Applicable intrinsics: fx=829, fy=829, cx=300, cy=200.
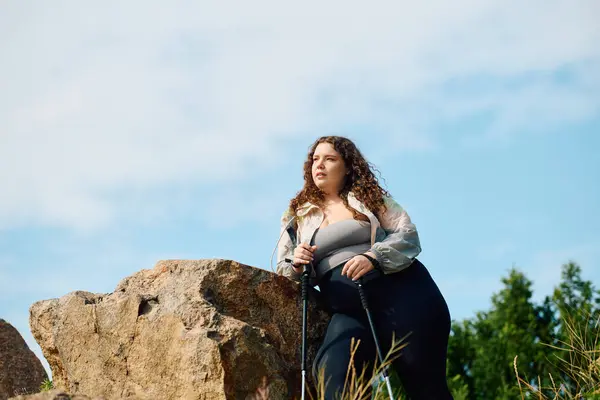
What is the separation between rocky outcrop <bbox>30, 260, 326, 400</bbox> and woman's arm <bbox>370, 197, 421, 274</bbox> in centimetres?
81

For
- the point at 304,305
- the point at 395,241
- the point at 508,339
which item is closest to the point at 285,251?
the point at 304,305

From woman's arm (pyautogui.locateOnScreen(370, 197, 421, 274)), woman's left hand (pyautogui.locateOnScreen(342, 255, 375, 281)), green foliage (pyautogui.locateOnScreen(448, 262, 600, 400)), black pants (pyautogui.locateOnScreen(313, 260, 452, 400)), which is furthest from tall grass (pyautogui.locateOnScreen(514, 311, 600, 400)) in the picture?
green foliage (pyautogui.locateOnScreen(448, 262, 600, 400))

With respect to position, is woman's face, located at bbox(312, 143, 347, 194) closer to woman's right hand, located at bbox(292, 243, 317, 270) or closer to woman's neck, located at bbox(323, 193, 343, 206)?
woman's neck, located at bbox(323, 193, 343, 206)

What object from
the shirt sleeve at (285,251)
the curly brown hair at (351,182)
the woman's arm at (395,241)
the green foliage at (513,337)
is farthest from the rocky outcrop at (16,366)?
the green foliage at (513,337)

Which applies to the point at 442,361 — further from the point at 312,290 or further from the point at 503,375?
the point at 503,375

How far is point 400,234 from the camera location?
6.60m

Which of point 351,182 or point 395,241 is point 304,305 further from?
point 351,182

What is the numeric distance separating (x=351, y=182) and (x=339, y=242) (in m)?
0.68

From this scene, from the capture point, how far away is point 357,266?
6.33 meters

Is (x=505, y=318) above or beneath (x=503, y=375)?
above

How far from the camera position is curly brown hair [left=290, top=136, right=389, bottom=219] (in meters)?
6.88

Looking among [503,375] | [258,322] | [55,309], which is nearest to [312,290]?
[258,322]

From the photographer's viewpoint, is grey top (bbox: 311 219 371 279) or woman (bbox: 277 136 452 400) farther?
grey top (bbox: 311 219 371 279)

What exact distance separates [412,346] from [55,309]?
3121 mm
